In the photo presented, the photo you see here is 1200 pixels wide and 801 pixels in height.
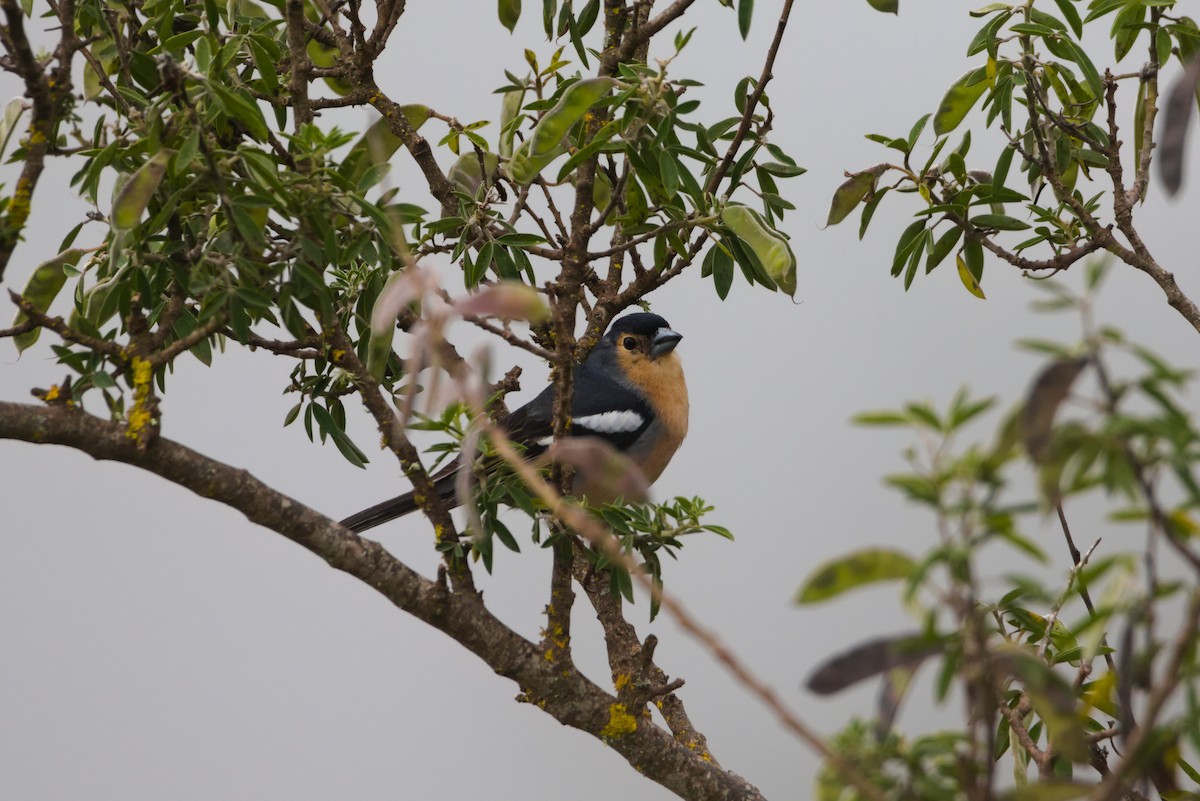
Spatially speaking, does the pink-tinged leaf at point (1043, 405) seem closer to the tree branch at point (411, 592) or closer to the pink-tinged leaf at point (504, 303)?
the pink-tinged leaf at point (504, 303)

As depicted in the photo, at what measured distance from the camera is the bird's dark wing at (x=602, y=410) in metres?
2.44

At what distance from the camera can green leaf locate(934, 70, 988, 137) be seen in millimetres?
1513

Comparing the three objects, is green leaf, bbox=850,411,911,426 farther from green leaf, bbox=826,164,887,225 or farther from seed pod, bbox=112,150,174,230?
green leaf, bbox=826,164,887,225

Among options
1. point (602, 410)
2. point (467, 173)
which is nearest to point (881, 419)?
point (467, 173)

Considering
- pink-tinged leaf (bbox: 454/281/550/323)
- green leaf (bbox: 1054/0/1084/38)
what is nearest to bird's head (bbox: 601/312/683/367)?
green leaf (bbox: 1054/0/1084/38)

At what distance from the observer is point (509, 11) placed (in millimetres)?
1678

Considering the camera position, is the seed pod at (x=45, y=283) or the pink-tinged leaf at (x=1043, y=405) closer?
the pink-tinged leaf at (x=1043, y=405)

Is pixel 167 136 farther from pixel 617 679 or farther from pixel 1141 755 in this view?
pixel 1141 755

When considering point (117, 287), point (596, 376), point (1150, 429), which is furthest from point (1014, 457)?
point (596, 376)

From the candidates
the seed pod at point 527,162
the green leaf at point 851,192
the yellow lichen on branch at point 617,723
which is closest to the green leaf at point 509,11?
the seed pod at point 527,162

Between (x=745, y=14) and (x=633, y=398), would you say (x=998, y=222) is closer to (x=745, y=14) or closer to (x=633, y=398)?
(x=745, y=14)

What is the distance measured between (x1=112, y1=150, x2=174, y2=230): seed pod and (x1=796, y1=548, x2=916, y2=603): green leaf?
0.78 m

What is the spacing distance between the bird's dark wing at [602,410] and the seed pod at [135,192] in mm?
1290

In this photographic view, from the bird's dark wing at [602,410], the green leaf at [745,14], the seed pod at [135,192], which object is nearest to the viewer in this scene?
the seed pod at [135,192]
